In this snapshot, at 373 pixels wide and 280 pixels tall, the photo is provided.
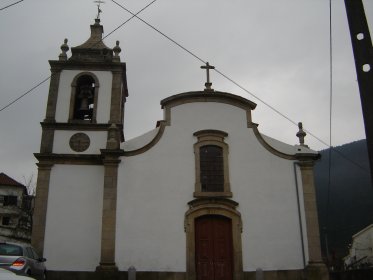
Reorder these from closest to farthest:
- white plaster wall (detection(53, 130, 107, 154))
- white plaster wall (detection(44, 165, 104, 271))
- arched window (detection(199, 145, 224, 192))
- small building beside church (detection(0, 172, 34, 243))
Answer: white plaster wall (detection(44, 165, 104, 271)) < arched window (detection(199, 145, 224, 192)) < white plaster wall (detection(53, 130, 107, 154)) < small building beside church (detection(0, 172, 34, 243))

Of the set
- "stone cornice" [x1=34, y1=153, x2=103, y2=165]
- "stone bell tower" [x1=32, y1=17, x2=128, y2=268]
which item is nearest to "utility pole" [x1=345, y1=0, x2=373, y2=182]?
"stone bell tower" [x1=32, y1=17, x2=128, y2=268]

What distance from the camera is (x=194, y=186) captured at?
49.8 ft

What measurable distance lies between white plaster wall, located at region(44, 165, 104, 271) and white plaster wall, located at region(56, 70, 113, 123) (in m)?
2.26

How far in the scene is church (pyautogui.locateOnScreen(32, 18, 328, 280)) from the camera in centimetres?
1444

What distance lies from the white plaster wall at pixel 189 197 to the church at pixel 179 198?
1.4 inches

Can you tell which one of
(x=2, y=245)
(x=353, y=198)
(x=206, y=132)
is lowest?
(x=2, y=245)

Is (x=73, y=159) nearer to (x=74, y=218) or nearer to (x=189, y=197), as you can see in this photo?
(x=74, y=218)

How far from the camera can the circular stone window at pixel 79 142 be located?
16.3 metres

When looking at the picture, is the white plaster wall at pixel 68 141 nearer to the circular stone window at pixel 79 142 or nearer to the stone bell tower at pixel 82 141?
the stone bell tower at pixel 82 141

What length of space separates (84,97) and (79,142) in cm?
213

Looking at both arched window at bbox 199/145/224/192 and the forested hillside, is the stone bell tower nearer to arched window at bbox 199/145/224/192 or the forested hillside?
arched window at bbox 199/145/224/192

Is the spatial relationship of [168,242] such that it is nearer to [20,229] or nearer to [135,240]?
[135,240]

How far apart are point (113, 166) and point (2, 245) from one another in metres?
5.68

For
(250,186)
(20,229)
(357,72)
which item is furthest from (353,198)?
(357,72)
